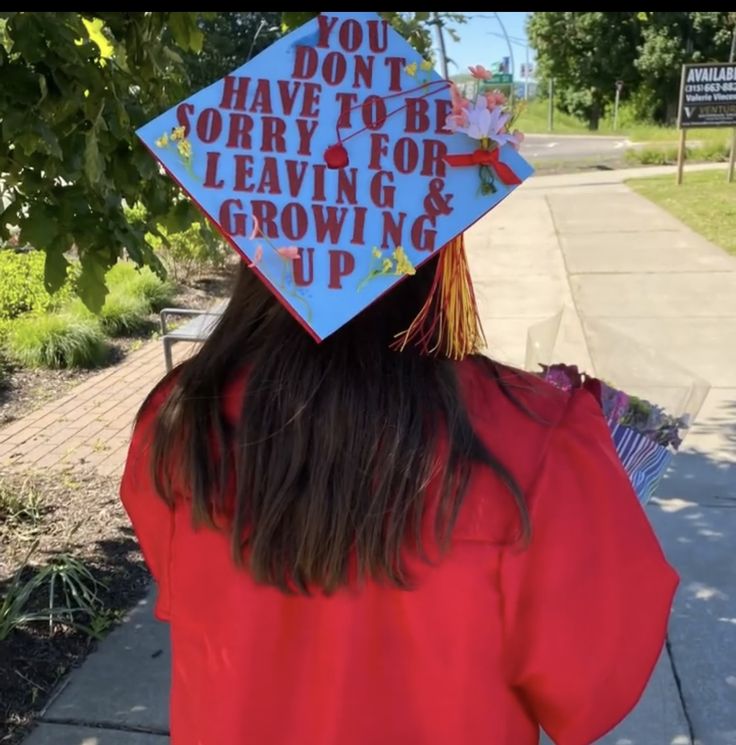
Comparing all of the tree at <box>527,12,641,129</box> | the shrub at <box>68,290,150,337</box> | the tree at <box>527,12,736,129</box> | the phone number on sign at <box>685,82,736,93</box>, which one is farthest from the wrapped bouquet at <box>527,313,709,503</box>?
the tree at <box>527,12,641,129</box>

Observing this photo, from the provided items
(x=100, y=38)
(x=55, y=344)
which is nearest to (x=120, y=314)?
(x=55, y=344)

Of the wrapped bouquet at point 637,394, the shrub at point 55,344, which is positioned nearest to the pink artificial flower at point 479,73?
the wrapped bouquet at point 637,394

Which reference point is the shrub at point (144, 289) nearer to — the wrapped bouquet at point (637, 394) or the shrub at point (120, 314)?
the shrub at point (120, 314)

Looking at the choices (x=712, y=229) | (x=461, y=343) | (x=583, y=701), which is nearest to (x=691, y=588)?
(x=583, y=701)

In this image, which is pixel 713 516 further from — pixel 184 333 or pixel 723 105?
pixel 723 105

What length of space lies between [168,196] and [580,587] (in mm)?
1673

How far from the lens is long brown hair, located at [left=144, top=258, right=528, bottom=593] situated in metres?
1.13

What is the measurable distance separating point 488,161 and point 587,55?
45.1 meters

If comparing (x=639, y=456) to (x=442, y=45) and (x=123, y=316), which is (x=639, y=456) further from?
(x=123, y=316)

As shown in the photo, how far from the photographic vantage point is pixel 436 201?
1123 mm

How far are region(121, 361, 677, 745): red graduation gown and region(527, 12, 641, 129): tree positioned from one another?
41796 mm

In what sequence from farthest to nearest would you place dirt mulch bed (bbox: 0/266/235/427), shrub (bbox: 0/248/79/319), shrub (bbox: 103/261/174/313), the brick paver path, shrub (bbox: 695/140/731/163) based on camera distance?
shrub (bbox: 695/140/731/163)
shrub (bbox: 103/261/174/313)
shrub (bbox: 0/248/79/319)
dirt mulch bed (bbox: 0/266/235/427)
the brick paver path

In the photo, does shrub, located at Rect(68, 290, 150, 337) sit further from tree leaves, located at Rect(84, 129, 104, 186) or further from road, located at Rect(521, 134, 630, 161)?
road, located at Rect(521, 134, 630, 161)

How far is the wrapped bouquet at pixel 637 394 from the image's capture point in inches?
64.0
